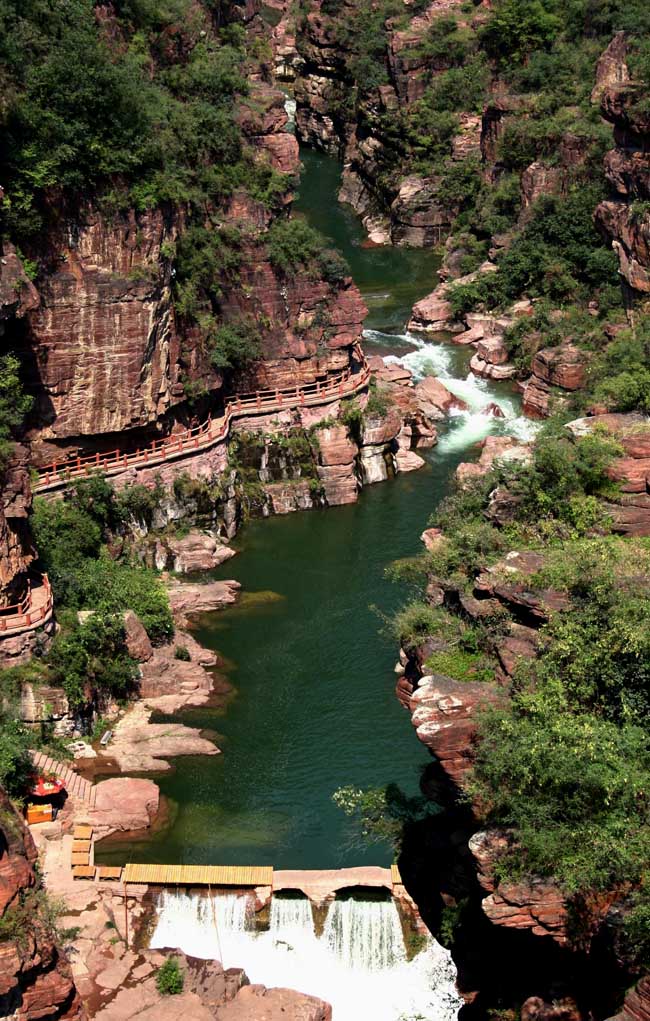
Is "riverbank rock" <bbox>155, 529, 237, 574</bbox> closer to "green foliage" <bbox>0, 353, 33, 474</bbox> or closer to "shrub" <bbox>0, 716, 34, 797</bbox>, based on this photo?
"green foliage" <bbox>0, 353, 33, 474</bbox>

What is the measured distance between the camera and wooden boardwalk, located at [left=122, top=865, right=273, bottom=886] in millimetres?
33219

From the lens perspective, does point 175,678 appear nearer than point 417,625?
No

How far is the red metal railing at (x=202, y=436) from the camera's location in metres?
47.1

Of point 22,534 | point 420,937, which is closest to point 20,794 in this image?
point 22,534

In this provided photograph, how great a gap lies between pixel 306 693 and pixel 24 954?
15.9m

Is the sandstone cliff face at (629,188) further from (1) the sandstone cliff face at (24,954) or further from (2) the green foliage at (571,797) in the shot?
(1) the sandstone cliff face at (24,954)

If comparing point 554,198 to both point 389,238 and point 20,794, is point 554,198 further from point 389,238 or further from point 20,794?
point 20,794

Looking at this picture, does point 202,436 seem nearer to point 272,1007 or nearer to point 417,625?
point 417,625

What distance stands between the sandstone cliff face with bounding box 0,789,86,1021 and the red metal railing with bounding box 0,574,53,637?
1053 centimetres

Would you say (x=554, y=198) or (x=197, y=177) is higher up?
(x=197, y=177)

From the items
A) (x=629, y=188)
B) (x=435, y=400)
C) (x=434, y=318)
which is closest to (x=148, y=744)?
(x=435, y=400)

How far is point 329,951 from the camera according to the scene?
107 ft

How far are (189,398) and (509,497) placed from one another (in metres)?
17.7

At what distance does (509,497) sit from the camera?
1406 inches
